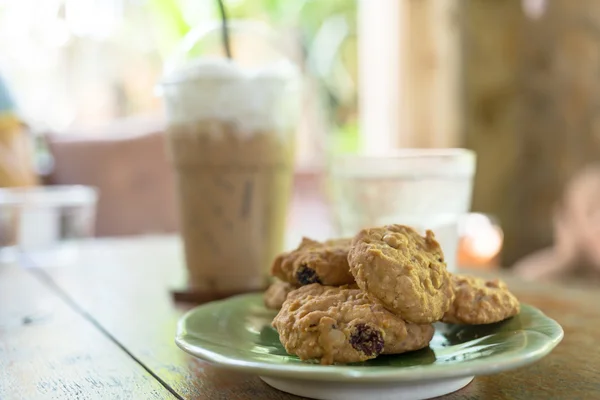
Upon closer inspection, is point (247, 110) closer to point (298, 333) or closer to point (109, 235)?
point (298, 333)

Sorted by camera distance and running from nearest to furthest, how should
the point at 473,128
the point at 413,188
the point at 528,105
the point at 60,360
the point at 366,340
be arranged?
the point at 366,340 < the point at 60,360 < the point at 413,188 < the point at 528,105 < the point at 473,128

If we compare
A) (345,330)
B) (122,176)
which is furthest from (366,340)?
(122,176)

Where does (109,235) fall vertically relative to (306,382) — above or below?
below

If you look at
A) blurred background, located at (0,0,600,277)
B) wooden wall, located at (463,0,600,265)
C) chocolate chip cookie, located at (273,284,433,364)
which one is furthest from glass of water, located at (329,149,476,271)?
wooden wall, located at (463,0,600,265)

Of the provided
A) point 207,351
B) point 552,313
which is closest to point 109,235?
point 552,313

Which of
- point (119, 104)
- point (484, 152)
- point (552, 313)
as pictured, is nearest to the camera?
point (552, 313)

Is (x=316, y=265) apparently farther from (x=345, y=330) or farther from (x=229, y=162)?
(x=229, y=162)
